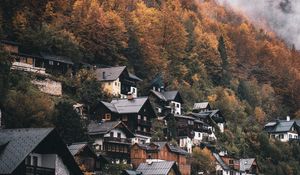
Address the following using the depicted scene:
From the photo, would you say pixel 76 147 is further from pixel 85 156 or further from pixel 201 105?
pixel 201 105

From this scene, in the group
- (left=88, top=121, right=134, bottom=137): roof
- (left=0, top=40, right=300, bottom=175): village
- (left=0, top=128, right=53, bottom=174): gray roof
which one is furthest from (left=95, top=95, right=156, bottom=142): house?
(left=0, top=128, right=53, bottom=174): gray roof

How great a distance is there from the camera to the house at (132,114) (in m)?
82.7

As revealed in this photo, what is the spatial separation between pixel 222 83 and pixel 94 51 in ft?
129

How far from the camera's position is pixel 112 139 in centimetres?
7569

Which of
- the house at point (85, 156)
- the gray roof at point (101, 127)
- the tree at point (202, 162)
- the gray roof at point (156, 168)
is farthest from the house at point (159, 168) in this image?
the tree at point (202, 162)

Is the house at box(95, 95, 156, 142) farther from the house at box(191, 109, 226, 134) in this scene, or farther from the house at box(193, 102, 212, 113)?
the house at box(193, 102, 212, 113)

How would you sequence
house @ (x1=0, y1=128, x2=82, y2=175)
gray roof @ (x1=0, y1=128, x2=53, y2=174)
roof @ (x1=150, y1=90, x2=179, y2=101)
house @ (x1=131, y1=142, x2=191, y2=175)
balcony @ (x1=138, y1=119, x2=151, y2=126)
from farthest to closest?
roof @ (x1=150, y1=90, x2=179, y2=101) → balcony @ (x1=138, y1=119, x2=151, y2=126) → house @ (x1=131, y1=142, x2=191, y2=175) → house @ (x1=0, y1=128, x2=82, y2=175) → gray roof @ (x1=0, y1=128, x2=53, y2=174)

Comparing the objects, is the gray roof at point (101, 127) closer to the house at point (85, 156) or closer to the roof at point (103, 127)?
the roof at point (103, 127)

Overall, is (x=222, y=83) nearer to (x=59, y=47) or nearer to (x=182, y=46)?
(x=182, y=46)

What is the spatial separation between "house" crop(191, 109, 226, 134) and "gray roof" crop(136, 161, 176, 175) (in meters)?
Result: 30.5

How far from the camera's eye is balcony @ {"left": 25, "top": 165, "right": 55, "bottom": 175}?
→ 99.7ft

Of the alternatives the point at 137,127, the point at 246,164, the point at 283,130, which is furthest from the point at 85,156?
the point at 283,130

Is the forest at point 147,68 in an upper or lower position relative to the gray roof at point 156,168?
upper

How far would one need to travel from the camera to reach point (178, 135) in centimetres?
9412
